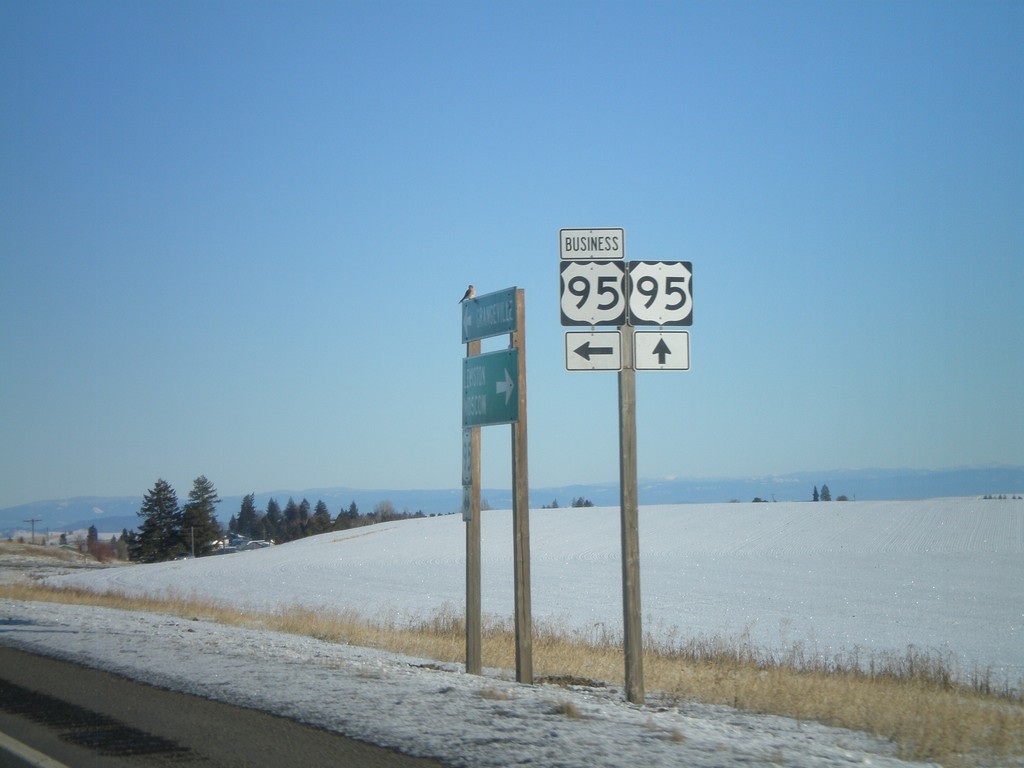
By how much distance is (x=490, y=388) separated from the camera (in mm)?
12047

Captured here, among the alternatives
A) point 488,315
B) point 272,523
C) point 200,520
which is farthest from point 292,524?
point 488,315

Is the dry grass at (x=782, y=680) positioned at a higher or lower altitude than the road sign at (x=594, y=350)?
lower

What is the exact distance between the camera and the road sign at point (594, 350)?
9.88m

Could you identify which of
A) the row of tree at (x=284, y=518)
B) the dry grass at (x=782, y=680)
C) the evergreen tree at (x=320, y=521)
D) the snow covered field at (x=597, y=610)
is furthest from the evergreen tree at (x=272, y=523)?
the dry grass at (x=782, y=680)

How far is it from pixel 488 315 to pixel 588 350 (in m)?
2.70

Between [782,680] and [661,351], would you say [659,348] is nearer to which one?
[661,351]

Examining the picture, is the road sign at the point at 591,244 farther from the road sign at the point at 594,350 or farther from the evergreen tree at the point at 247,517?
the evergreen tree at the point at 247,517

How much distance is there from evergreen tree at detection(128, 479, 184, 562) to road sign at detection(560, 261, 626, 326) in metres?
101

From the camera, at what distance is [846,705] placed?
9273mm

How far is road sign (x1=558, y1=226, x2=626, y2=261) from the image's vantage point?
33.2ft

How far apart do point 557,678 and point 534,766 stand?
19.6ft

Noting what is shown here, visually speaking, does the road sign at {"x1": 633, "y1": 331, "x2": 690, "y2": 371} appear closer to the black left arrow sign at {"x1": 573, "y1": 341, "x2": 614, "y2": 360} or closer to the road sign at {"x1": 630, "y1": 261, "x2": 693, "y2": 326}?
the road sign at {"x1": 630, "y1": 261, "x2": 693, "y2": 326}

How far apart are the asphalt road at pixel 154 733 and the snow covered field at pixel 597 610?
1.16ft

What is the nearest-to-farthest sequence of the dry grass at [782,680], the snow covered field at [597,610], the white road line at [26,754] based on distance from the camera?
the white road line at [26,754]
the snow covered field at [597,610]
the dry grass at [782,680]
